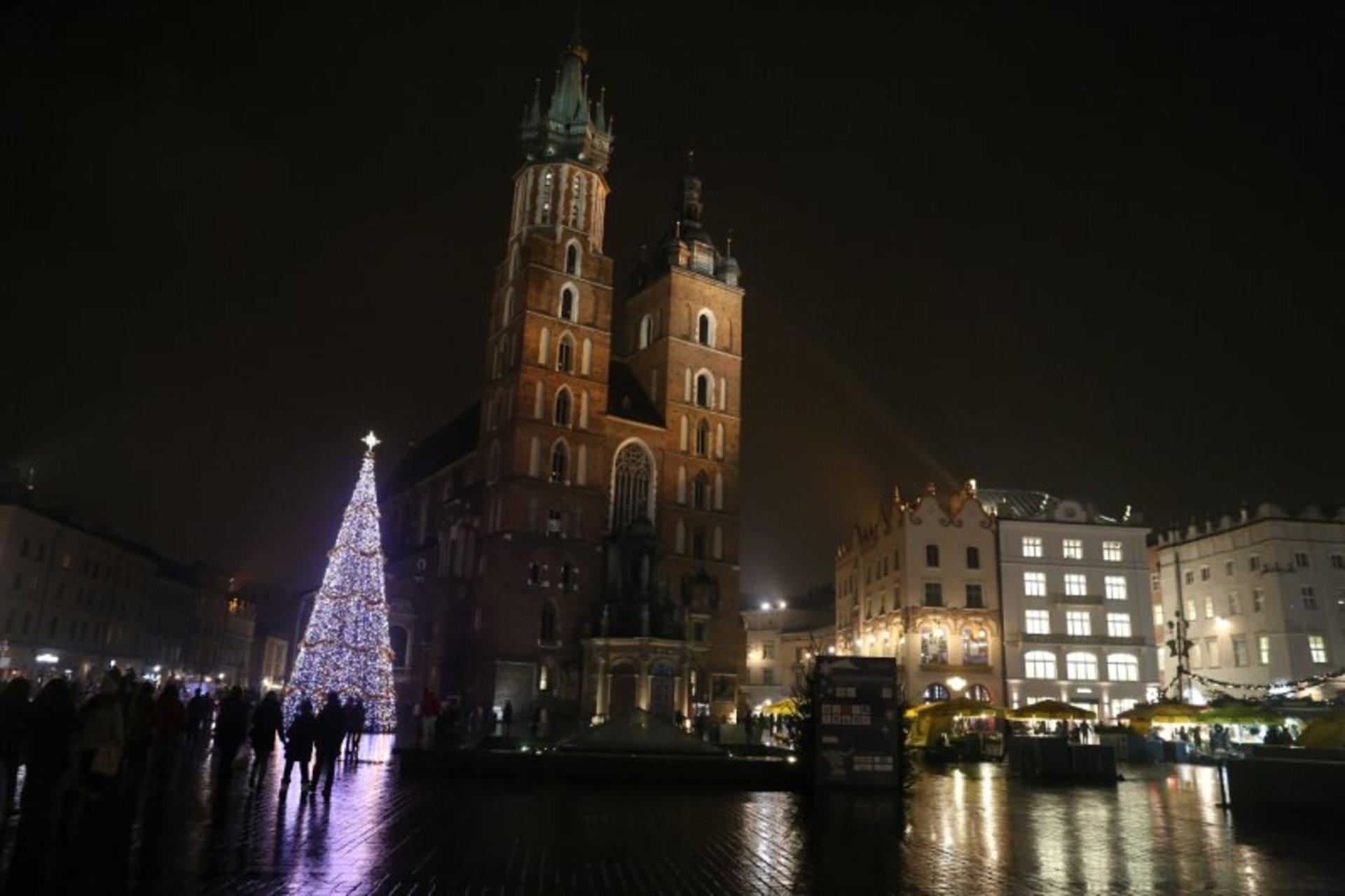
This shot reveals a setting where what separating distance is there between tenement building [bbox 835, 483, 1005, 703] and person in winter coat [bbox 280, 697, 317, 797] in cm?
4709

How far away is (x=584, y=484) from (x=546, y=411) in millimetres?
5166

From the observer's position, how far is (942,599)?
6212cm

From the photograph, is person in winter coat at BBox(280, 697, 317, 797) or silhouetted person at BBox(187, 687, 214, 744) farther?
silhouetted person at BBox(187, 687, 214, 744)

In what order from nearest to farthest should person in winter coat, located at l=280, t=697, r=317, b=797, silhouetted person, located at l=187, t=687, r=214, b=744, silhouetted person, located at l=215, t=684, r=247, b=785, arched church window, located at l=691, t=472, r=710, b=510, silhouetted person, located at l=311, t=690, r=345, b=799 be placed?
person in winter coat, located at l=280, t=697, r=317, b=797 → silhouetted person, located at l=311, t=690, r=345, b=799 → silhouetted person, located at l=215, t=684, r=247, b=785 → silhouetted person, located at l=187, t=687, r=214, b=744 → arched church window, located at l=691, t=472, r=710, b=510

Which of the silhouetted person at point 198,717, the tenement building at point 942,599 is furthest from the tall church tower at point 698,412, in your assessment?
the silhouetted person at point 198,717

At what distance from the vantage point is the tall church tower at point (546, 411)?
194 feet

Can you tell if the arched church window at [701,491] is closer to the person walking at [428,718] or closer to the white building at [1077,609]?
the white building at [1077,609]

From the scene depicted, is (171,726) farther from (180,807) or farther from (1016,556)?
(1016,556)

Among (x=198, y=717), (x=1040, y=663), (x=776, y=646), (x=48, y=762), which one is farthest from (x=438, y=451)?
(x=48, y=762)

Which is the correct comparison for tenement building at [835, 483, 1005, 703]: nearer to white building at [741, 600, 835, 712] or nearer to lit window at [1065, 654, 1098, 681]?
lit window at [1065, 654, 1098, 681]

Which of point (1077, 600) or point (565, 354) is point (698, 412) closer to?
point (565, 354)

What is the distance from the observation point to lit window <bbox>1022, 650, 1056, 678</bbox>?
61250mm

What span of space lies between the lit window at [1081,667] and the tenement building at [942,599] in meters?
4.20

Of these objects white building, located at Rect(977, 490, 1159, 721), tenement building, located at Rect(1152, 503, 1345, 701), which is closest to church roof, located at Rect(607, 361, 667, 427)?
white building, located at Rect(977, 490, 1159, 721)
